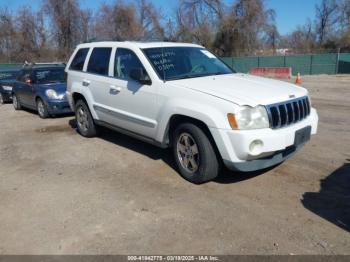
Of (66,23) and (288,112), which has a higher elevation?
(66,23)

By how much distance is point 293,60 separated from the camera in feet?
110

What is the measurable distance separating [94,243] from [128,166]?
2345 millimetres

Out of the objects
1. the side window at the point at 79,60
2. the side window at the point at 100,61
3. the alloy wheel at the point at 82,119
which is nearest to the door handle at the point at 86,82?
the side window at the point at 100,61

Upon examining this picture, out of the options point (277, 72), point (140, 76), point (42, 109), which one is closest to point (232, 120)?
point (140, 76)

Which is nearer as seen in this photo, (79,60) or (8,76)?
(79,60)

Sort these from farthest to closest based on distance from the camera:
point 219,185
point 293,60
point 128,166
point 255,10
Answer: point 255,10 → point 293,60 → point 128,166 → point 219,185

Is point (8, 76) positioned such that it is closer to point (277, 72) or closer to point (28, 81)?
point (28, 81)

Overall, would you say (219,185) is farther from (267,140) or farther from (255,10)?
(255,10)

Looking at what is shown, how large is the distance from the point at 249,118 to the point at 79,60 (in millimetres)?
4564

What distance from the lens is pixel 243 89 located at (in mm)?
4891

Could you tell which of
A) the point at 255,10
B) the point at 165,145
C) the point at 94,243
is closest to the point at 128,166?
the point at 165,145

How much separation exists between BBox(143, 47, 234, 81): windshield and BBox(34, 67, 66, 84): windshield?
5893 millimetres

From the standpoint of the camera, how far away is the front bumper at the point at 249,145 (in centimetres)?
439

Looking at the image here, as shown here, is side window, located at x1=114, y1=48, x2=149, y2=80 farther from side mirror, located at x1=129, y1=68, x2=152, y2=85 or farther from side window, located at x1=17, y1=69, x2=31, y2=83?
side window, located at x1=17, y1=69, x2=31, y2=83
